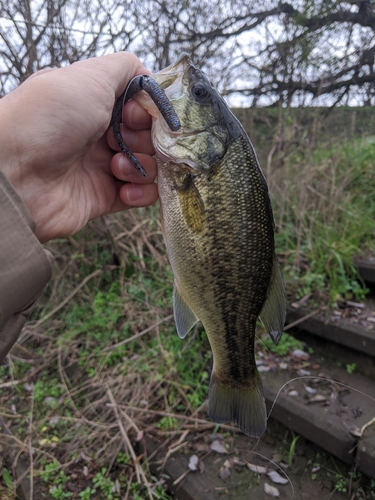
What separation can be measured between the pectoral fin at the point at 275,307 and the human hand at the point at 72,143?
80 centimetres

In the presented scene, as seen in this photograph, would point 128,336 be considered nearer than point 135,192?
No

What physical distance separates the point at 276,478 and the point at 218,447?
43cm

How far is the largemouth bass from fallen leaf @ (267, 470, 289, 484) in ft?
4.17

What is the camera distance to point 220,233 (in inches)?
55.9

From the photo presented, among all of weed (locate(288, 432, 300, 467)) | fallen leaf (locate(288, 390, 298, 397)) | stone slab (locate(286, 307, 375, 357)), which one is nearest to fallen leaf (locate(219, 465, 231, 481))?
weed (locate(288, 432, 300, 467))

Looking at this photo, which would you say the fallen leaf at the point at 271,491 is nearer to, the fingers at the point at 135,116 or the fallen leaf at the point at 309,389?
the fallen leaf at the point at 309,389

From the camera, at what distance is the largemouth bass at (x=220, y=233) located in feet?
4.58

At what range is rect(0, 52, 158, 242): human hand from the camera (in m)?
1.46

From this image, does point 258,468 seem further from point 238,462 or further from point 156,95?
point 156,95

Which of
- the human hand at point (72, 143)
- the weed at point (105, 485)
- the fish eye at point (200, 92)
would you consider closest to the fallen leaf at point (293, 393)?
the weed at point (105, 485)

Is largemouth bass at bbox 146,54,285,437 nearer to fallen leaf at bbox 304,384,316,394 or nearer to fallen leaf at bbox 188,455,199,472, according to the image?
fallen leaf at bbox 188,455,199,472

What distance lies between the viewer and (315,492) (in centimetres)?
235

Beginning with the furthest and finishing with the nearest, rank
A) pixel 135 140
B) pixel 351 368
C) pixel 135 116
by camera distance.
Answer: pixel 351 368
pixel 135 140
pixel 135 116

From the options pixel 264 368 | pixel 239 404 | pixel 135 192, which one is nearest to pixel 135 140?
pixel 135 192
